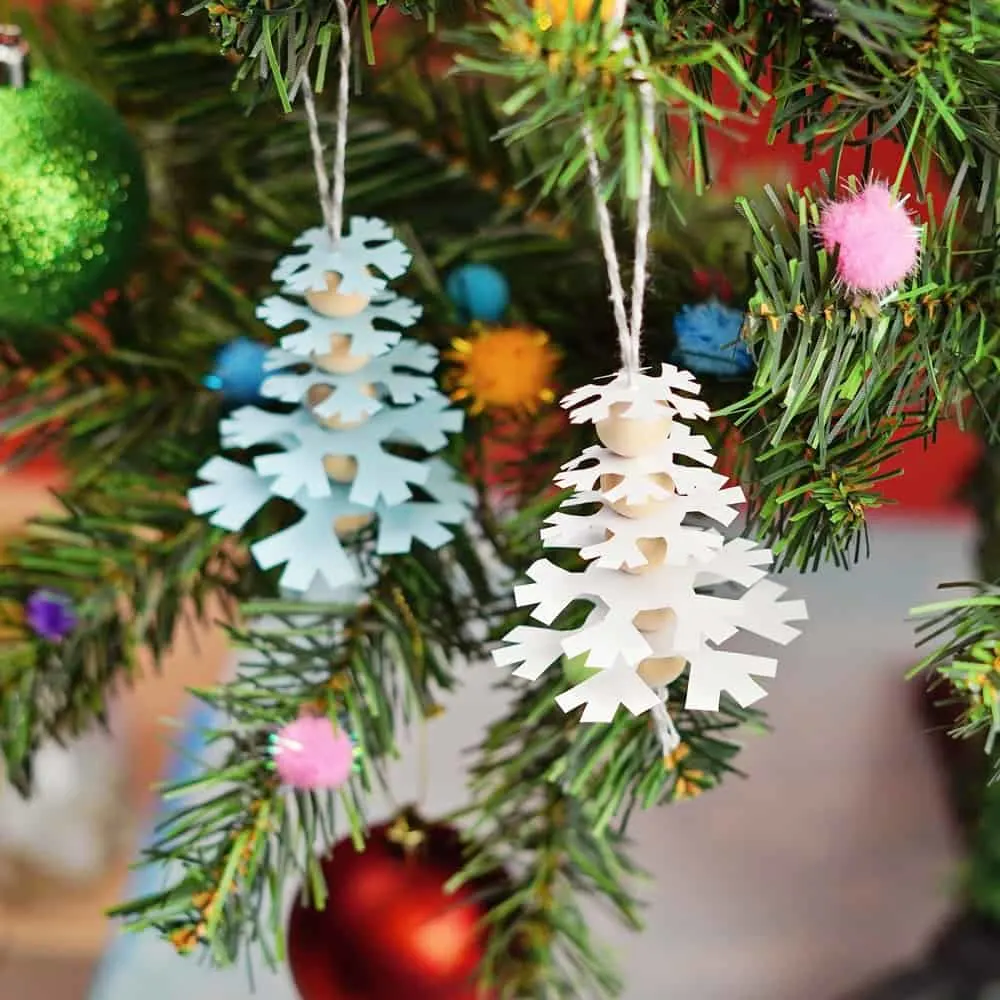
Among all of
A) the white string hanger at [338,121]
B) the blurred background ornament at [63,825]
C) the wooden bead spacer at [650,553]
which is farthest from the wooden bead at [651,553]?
the blurred background ornament at [63,825]

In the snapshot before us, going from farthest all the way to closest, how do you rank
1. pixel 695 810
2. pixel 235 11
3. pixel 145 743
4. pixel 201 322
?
1. pixel 145 743
2. pixel 695 810
3. pixel 201 322
4. pixel 235 11

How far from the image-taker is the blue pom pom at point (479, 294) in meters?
0.31

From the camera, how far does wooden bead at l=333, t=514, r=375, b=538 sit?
0.28 m

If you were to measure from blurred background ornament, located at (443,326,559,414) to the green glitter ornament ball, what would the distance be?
95mm

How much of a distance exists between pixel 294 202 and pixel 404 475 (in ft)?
0.44

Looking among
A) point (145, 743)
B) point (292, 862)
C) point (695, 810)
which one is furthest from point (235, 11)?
point (145, 743)

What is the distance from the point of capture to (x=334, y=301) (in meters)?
0.25

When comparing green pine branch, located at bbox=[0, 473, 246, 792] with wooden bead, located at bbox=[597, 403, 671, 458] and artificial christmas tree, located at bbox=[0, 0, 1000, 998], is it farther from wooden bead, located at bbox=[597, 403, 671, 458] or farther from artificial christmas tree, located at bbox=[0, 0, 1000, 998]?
wooden bead, located at bbox=[597, 403, 671, 458]

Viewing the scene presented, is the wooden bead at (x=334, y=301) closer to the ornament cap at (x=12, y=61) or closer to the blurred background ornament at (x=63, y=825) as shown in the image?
the ornament cap at (x=12, y=61)

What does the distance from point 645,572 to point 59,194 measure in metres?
0.17

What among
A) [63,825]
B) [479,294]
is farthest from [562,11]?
[63,825]

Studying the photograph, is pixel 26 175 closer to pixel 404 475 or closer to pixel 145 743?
pixel 404 475

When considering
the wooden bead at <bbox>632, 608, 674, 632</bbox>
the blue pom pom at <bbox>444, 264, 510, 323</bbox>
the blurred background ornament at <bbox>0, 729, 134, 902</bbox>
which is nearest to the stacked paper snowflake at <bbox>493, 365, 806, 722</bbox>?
the wooden bead at <bbox>632, 608, 674, 632</bbox>

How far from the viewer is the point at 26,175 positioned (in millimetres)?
260
